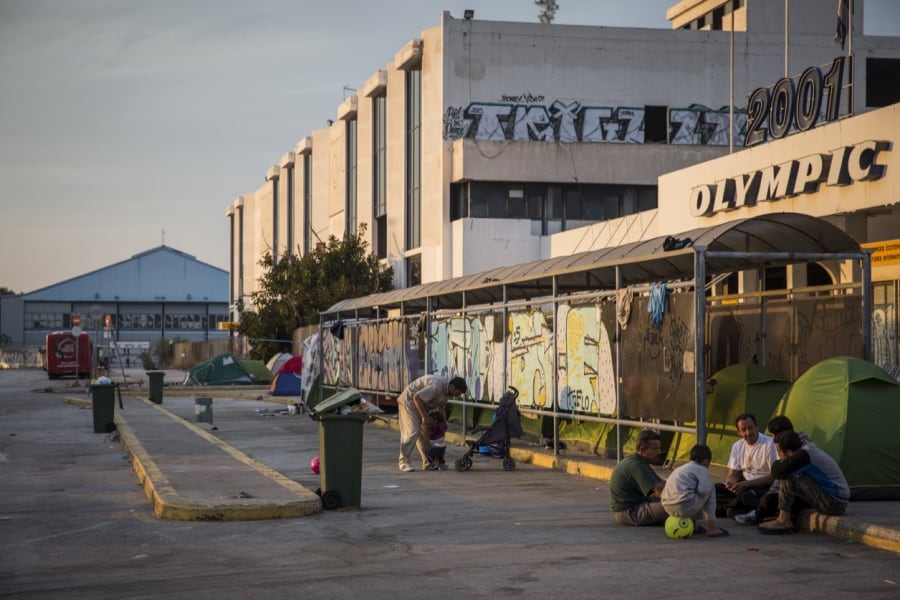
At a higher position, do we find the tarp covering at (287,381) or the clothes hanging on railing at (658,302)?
the clothes hanging on railing at (658,302)

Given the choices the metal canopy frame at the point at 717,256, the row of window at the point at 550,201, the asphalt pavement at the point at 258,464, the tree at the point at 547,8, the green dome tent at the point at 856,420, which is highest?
the tree at the point at 547,8

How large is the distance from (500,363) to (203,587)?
515 inches

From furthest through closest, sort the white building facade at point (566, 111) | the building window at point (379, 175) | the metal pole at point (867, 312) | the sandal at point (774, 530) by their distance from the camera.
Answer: the building window at point (379, 175)
the white building facade at point (566, 111)
the metal pole at point (867, 312)
the sandal at point (774, 530)

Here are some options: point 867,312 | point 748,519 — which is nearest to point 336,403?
point 748,519

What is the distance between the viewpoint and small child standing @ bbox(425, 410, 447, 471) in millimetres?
17891

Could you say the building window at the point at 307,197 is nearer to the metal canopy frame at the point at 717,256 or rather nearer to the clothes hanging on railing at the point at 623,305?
the metal canopy frame at the point at 717,256

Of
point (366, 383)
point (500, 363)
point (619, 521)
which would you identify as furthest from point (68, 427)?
point (619, 521)

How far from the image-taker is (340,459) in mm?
13484

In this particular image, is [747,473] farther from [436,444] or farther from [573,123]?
[573,123]

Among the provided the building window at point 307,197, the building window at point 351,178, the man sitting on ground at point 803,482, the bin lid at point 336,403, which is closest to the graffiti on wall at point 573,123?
the building window at point 351,178

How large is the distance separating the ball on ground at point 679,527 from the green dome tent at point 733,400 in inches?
198

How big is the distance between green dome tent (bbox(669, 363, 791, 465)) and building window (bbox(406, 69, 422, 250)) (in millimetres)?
38656

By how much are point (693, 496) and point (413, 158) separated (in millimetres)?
45682

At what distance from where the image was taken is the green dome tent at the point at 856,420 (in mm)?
13148
